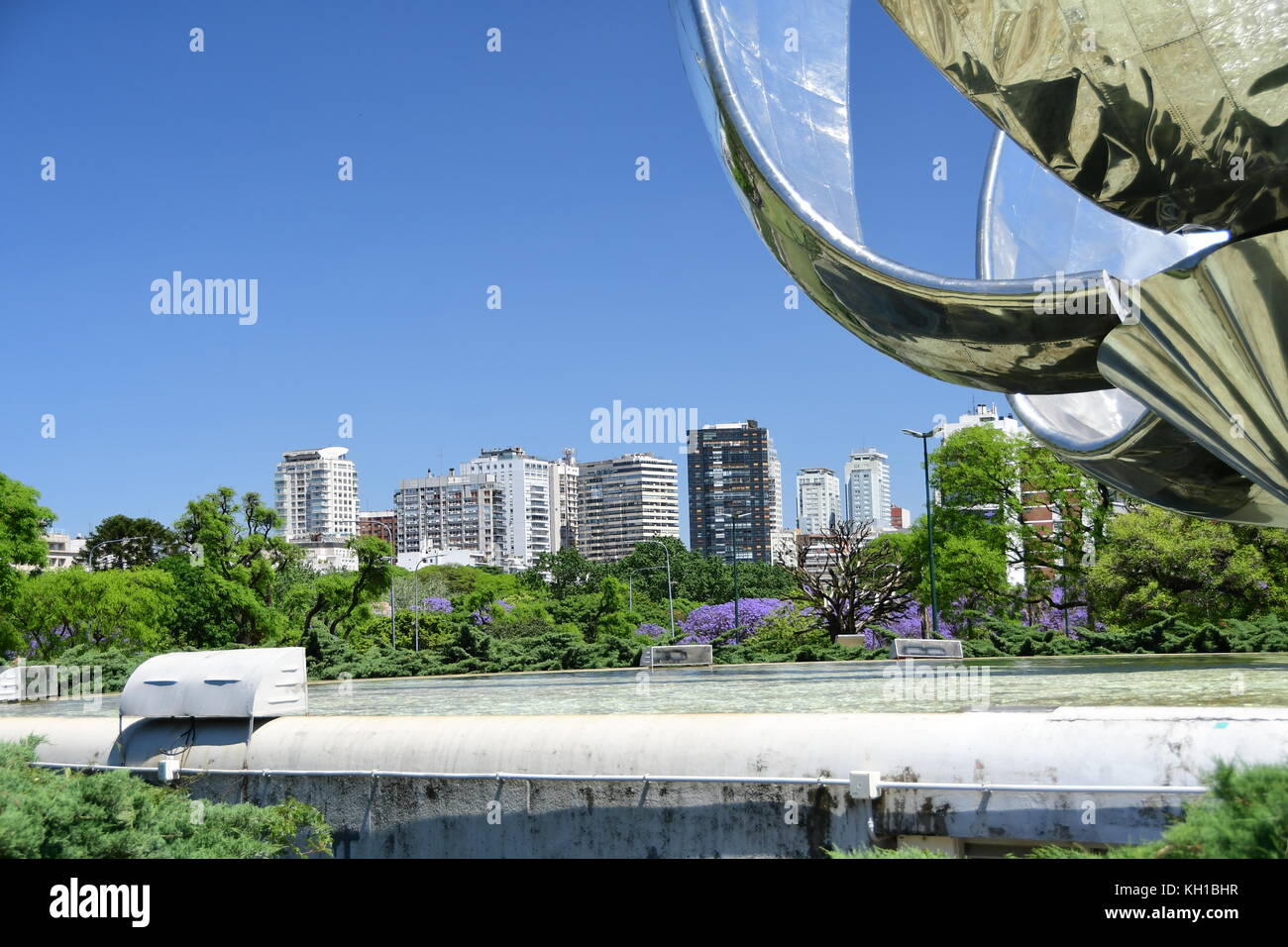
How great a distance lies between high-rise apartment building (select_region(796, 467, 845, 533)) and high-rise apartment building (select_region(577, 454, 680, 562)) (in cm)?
2509

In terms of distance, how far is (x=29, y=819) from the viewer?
217 inches

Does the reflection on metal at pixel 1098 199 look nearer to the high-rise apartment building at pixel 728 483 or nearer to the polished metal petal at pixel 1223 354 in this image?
the polished metal petal at pixel 1223 354

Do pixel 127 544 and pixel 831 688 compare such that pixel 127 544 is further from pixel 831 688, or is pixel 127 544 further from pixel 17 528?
pixel 831 688

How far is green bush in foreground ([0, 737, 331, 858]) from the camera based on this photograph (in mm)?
5605

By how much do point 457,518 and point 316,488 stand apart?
2527 cm

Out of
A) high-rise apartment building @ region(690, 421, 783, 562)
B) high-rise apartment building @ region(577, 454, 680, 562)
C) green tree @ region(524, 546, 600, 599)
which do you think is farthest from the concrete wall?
high-rise apartment building @ region(577, 454, 680, 562)

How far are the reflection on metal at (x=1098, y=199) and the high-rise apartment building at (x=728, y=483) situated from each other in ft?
329

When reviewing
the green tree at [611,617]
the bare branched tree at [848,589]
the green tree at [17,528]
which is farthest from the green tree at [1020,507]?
the green tree at [17,528]

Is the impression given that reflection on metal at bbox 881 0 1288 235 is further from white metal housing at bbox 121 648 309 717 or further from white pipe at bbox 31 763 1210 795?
white metal housing at bbox 121 648 309 717

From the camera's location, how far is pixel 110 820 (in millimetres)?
6070

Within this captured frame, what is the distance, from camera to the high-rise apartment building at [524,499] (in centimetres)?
14516

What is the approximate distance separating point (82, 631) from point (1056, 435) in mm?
25898

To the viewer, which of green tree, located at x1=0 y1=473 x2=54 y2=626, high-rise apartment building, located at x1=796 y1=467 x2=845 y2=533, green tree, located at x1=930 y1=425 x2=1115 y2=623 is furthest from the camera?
high-rise apartment building, located at x1=796 y1=467 x2=845 y2=533

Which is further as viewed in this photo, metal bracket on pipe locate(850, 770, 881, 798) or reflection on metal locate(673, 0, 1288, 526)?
metal bracket on pipe locate(850, 770, 881, 798)
